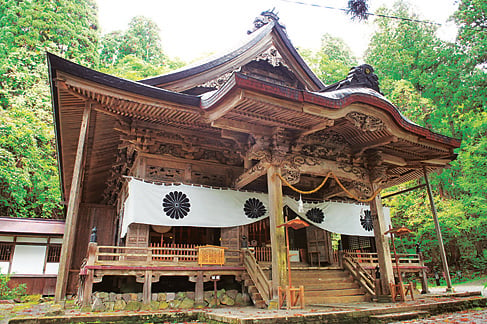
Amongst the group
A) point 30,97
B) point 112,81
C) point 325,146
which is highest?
point 30,97

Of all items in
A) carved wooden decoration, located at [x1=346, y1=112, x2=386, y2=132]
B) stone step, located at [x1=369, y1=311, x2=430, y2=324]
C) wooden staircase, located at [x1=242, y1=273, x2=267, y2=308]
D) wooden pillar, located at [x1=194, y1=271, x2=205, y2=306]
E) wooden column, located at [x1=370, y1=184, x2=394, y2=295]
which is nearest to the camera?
stone step, located at [x1=369, y1=311, x2=430, y2=324]

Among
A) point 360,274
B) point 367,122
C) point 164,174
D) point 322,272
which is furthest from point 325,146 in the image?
point 164,174

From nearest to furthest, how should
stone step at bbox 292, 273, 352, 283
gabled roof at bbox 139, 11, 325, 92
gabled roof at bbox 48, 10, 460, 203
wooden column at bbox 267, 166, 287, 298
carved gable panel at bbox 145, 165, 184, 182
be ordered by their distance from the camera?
1. gabled roof at bbox 48, 10, 460, 203
2. wooden column at bbox 267, 166, 287, 298
3. stone step at bbox 292, 273, 352, 283
4. carved gable panel at bbox 145, 165, 184, 182
5. gabled roof at bbox 139, 11, 325, 92

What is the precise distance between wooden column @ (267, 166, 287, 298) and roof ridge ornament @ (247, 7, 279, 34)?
879cm

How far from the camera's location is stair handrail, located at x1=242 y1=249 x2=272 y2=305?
7.47 m

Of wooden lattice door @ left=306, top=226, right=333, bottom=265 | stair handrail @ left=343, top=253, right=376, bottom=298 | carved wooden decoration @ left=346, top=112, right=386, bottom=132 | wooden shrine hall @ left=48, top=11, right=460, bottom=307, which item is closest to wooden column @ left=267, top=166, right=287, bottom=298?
wooden shrine hall @ left=48, top=11, right=460, bottom=307

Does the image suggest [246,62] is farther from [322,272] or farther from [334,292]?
[334,292]

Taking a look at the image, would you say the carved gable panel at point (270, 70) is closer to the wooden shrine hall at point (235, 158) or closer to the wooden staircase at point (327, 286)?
the wooden shrine hall at point (235, 158)

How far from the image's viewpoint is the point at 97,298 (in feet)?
24.4

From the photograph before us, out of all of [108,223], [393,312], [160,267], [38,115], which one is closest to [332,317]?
[393,312]

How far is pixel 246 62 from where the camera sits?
11.7 m

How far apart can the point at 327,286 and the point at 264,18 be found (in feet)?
37.4

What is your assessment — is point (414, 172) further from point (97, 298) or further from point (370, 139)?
point (97, 298)

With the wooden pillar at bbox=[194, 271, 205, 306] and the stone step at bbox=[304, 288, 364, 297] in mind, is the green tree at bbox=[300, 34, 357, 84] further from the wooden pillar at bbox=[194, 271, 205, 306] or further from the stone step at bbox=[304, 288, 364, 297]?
the wooden pillar at bbox=[194, 271, 205, 306]
